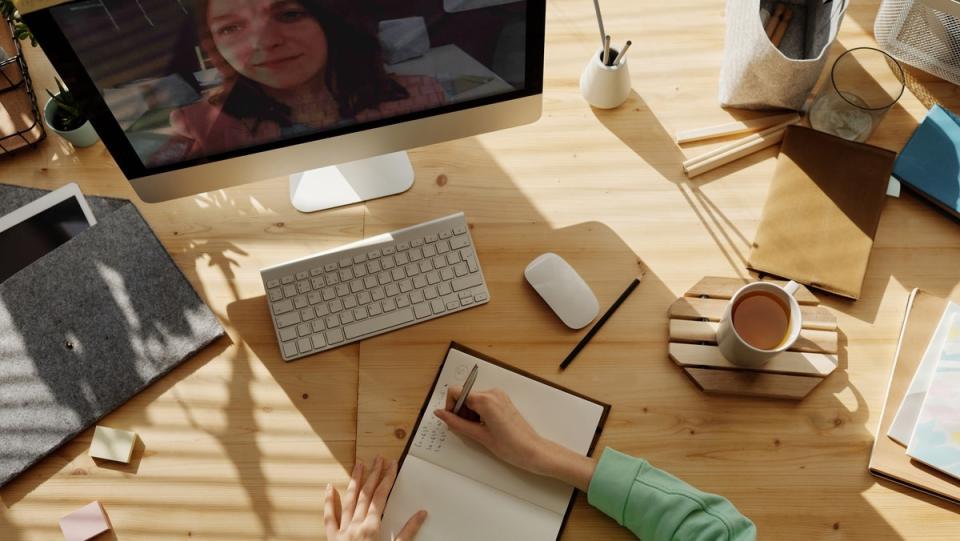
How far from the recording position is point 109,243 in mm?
968

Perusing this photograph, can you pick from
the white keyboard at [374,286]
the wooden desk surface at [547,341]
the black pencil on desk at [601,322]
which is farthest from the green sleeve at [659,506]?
the white keyboard at [374,286]

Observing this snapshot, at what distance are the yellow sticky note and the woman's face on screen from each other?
1.57ft

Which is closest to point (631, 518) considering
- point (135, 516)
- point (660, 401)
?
point (660, 401)

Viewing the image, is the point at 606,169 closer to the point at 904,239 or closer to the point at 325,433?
the point at 904,239

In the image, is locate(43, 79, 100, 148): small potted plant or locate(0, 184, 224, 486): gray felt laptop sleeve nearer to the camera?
locate(0, 184, 224, 486): gray felt laptop sleeve

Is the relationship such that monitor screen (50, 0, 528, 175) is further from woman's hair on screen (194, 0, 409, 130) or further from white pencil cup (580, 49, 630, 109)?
white pencil cup (580, 49, 630, 109)

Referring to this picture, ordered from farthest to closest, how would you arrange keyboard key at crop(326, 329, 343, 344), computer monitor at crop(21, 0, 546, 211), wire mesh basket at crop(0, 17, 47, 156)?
wire mesh basket at crop(0, 17, 47, 156) → keyboard key at crop(326, 329, 343, 344) → computer monitor at crop(21, 0, 546, 211)

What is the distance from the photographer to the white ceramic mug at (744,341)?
0.82 meters

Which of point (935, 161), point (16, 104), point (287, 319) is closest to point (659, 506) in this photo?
point (287, 319)

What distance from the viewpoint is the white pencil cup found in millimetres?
1012

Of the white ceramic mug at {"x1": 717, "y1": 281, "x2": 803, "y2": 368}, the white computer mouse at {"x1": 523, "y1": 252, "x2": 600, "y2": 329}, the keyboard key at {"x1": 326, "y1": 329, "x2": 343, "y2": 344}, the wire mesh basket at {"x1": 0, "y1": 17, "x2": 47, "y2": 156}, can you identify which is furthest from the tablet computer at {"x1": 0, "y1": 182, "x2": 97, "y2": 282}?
the white ceramic mug at {"x1": 717, "y1": 281, "x2": 803, "y2": 368}

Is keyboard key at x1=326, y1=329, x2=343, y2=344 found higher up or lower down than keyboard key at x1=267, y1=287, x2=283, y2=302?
lower down

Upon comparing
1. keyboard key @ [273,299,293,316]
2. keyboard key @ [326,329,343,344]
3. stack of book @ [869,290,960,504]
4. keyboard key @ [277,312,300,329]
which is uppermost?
keyboard key @ [273,299,293,316]

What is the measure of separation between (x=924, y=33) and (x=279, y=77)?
0.92 metres
